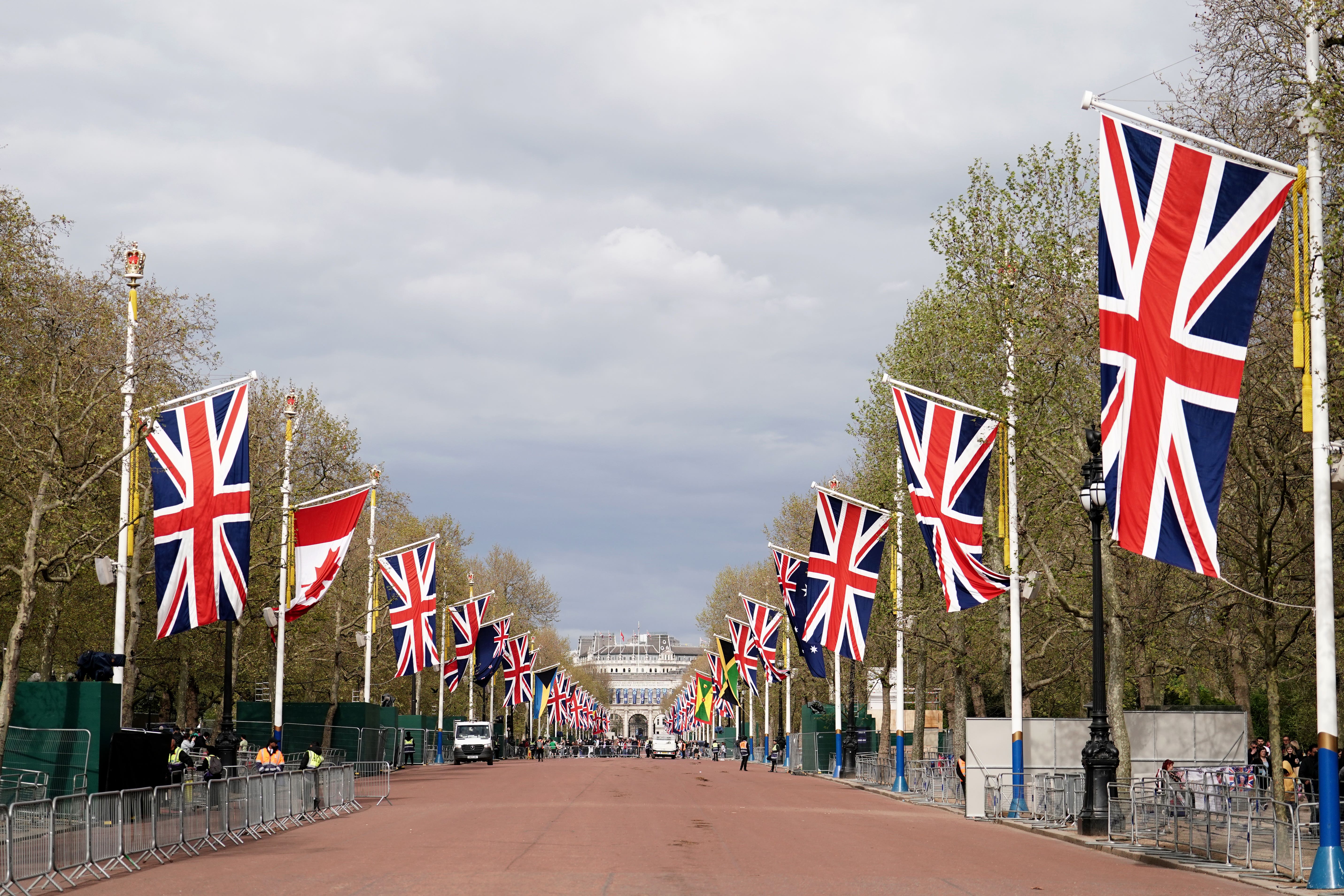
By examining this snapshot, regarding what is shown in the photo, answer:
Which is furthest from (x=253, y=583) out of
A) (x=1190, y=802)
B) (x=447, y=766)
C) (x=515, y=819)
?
(x=1190, y=802)

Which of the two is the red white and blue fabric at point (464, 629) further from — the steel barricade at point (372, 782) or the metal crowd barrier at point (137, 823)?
the metal crowd barrier at point (137, 823)

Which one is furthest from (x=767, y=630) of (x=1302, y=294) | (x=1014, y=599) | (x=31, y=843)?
(x=31, y=843)

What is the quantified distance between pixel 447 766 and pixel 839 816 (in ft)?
138

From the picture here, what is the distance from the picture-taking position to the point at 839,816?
30781mm

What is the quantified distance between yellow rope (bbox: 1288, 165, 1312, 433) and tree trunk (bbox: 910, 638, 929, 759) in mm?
28597

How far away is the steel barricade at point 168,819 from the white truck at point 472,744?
5225 cm

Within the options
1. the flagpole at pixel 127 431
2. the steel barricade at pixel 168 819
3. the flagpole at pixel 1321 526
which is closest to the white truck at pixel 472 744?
the flagpole at pixel 127 431

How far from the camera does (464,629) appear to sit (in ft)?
201

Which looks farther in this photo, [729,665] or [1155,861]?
[729,665]

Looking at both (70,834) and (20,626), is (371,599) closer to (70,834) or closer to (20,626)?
(20,626)

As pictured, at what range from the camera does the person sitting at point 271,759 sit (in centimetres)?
3241

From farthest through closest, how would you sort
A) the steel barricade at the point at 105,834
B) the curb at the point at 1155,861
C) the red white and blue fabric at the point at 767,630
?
the red white and blue fabric at the point at 767,630 < the steel barricade at the point at 105,834 < the curb at the point at 1155,861

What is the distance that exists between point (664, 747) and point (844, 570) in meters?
63.3

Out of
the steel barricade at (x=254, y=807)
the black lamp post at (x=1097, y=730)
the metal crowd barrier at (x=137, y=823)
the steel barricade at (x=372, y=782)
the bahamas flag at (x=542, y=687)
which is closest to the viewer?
the metal crowd barrier at (x=137, y=823)
